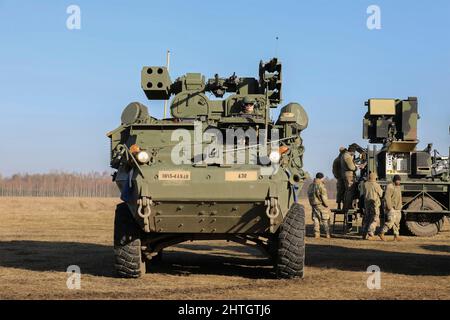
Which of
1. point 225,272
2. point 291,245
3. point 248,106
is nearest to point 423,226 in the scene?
point 248,106

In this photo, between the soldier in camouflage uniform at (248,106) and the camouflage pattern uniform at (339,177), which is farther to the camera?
the camouflage pattern uniform at (339,177)

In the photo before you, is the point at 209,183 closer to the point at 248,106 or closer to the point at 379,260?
Answer: the point at 248,106

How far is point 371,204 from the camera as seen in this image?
16.2 m

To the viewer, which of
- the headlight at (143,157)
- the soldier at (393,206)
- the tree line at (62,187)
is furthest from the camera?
the tree line at (62,187)

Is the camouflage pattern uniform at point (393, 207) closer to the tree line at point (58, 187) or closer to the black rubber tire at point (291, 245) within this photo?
the black rubber tire at point (291, 245)

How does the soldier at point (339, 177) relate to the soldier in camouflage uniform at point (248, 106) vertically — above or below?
below

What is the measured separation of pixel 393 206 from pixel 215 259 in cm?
585

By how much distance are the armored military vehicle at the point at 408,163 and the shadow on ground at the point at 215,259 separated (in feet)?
9.83

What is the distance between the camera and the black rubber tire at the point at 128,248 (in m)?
8.84

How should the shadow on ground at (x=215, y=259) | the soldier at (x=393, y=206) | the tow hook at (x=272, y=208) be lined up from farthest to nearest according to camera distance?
the soldier at (x=393, y=206) → the shadow on ground at (x=215, y=259) → the tow hook at (x=272, y=208)

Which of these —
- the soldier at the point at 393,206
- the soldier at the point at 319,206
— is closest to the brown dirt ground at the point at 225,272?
the soldier at the point at 393,206
